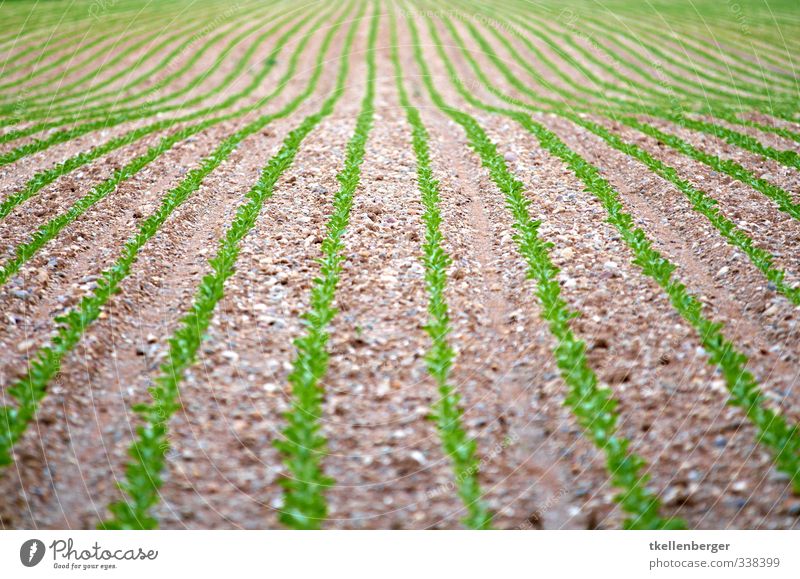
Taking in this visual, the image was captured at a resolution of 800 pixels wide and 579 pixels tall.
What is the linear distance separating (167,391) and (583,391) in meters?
4.78

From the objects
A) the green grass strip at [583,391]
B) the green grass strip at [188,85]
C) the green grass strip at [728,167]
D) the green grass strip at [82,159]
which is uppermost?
the green grass strip at [188,85]

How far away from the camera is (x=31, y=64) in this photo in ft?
58.3

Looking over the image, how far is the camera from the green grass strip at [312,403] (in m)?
5.25

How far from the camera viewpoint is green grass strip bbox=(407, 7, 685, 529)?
515 centimetres

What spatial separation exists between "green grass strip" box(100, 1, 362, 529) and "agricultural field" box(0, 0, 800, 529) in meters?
0.04

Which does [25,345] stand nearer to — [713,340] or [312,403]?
[312,403]

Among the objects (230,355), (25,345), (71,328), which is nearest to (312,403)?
(230,355)

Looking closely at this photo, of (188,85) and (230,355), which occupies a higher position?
(188,85)

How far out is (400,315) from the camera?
8.09m

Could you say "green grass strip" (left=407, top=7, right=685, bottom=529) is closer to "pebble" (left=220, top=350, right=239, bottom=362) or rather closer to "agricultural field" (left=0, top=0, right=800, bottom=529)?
"agricultural field" (left=0, top=0, right=800, bottom=529)

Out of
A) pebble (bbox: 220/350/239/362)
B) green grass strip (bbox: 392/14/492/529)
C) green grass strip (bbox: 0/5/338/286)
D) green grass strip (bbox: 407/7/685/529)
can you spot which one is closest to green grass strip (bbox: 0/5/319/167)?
green grass strip (bbox: 0/5/338/286)
